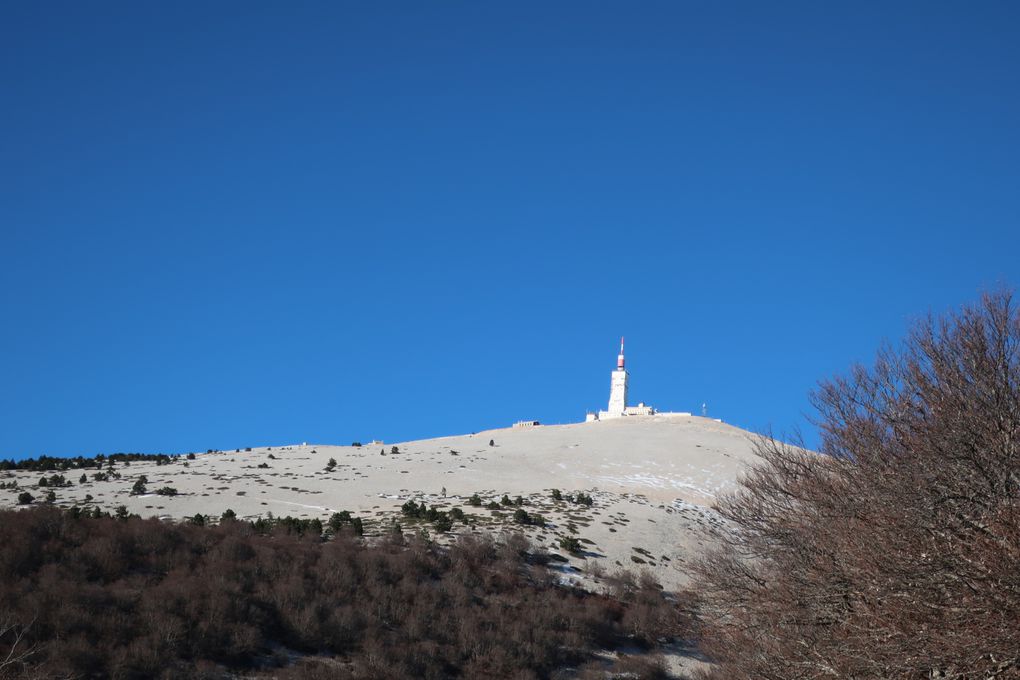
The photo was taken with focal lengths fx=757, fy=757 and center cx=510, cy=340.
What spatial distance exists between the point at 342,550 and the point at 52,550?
8.84 meters

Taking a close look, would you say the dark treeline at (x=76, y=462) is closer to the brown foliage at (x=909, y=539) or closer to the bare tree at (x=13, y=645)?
the bare tree at (x=13, y=645)

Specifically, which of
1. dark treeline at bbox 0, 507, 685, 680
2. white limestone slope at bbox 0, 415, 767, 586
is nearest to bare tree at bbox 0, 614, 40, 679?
dark treeline at bbox 0, 507, 685, 680

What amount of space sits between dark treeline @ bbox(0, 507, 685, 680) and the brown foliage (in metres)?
8.67

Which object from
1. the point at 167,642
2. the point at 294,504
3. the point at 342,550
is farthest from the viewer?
the point at 294,504

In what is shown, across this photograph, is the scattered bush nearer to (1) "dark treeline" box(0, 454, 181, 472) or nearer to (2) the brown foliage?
(2) the brown foliage

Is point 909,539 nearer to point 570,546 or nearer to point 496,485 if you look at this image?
point 570,546

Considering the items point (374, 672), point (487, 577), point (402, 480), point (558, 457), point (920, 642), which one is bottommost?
point (374, 672)

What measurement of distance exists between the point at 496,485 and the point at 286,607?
24501 millimetres

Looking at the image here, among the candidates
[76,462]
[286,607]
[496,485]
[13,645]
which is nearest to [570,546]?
[496,485]

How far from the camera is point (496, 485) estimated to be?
4475 cm

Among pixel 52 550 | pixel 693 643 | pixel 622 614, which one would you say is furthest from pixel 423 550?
pixel 52 550

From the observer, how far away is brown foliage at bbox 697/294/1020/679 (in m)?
9.06

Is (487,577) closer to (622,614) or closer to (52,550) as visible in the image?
(622,614)

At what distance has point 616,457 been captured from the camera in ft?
193
